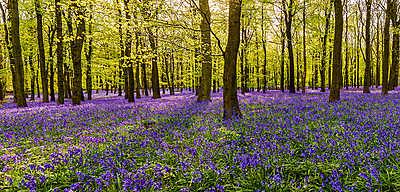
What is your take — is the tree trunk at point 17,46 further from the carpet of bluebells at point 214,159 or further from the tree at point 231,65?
the tree at point 231,65

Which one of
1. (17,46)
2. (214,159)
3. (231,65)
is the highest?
(17,46)

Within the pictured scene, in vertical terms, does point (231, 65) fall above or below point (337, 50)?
below

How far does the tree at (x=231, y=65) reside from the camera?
957 centimetres

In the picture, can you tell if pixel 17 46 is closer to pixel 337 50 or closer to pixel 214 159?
pixel 214 159

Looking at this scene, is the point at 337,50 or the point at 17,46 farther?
the point at 17,46

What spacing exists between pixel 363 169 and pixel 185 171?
A: 2.72 meters

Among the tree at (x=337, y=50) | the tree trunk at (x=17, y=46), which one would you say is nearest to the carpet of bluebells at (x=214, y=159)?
the tree at (x=337, y=50)

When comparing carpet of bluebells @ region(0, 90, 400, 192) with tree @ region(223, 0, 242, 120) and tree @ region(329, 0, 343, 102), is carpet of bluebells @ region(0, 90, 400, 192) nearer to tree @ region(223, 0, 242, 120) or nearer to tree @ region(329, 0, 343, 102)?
tree @ region(223, 0, 242, 120)

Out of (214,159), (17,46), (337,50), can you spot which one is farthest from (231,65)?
(17,46)

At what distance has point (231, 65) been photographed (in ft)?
31.9

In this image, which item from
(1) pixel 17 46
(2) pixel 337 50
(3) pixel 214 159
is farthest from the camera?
(1) pixel 17 46

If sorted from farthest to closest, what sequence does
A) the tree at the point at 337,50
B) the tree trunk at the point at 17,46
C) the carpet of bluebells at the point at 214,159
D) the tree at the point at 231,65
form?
the tree trunk at the point at 17,46
the tree at the point at 337,50
the tree at the point at 231,65
the carpet of bluebells at the point at 214,159

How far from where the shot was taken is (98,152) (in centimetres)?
581

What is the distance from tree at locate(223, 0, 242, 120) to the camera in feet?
31.4
